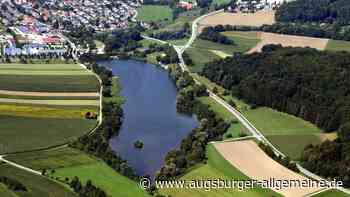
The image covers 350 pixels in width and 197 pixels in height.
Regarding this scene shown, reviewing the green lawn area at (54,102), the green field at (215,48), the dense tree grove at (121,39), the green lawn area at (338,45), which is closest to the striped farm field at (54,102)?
the green lawn area at (54,102)

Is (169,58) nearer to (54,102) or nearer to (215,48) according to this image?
(215,48)

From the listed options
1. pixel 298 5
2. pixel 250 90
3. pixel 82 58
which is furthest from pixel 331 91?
pixel 298 5

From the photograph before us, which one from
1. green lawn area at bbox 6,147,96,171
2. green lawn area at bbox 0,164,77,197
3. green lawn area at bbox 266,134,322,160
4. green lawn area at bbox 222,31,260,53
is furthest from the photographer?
green lawn area at bbox 222,31,260,53

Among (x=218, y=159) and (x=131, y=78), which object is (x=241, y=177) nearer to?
(x=218, y=159)

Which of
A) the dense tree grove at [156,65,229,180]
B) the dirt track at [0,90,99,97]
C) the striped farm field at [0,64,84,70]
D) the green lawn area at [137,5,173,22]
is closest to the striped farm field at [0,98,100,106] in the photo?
the dirt track at [0,90,99,97]

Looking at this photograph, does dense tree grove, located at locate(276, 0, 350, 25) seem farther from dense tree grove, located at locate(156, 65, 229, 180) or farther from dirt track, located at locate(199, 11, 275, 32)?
dense tree grove, located at locate(156, 65, 229, 180)

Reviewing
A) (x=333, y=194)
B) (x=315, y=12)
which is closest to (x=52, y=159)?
(x=333, y=194)
